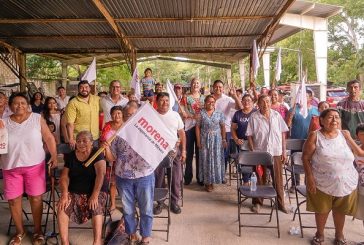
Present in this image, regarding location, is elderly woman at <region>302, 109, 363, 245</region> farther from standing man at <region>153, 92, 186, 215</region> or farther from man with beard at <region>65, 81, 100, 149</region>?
man with beard at <region>65, 81, 100, 149</region>

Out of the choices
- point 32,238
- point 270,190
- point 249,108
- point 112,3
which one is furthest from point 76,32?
point 270,190

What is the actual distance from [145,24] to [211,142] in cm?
486

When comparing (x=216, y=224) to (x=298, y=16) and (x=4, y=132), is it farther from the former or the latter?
(x=298, y=16)

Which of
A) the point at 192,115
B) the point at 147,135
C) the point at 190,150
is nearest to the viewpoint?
the point at 147,135

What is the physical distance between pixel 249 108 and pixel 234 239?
91.5 inches

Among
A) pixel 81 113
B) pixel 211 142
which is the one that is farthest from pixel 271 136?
pixel 81 113

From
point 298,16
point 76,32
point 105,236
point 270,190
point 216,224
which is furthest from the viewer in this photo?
point 298,16

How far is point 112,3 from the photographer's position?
741 cm

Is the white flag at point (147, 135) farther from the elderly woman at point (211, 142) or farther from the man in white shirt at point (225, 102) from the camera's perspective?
the man in white shirt at point (225, 102)

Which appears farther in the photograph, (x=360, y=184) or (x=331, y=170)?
(x=360, y=184)

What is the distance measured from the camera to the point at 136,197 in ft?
11.8

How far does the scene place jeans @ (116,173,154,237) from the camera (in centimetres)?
352

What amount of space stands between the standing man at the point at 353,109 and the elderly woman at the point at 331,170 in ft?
4.49

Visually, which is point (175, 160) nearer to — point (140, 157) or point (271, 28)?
point (140, 157)
